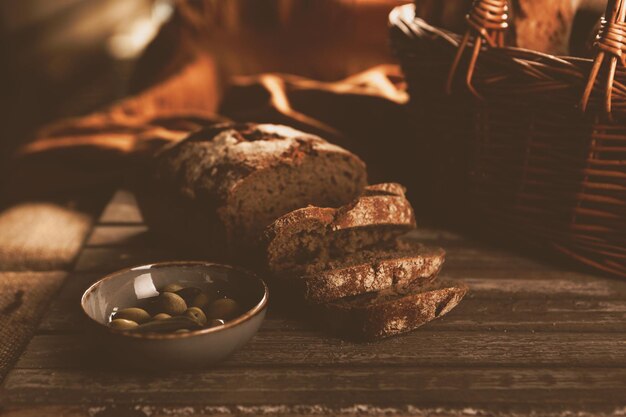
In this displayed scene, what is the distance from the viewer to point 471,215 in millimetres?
1782

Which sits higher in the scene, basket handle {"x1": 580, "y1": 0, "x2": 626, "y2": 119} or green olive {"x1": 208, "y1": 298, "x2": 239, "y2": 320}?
basket handle {"x1": 580, "y1": 0, "x2": 626, "y2": 119}

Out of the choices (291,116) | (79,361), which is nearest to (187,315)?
(79,361)

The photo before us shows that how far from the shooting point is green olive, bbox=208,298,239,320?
1174mm

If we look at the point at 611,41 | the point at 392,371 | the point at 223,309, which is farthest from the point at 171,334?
the point at 611,41

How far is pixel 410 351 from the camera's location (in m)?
1.22

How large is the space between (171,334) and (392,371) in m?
0.39

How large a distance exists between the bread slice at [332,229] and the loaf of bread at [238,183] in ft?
0.53

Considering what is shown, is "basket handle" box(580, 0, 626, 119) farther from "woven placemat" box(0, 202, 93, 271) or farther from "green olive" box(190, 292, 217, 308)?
"woven placemat" box(0, 202, 93, 271)

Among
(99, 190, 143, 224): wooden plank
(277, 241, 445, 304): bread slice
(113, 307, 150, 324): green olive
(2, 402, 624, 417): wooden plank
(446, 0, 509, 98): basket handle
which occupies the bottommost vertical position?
(99, 190, 143, 224): wooden plank

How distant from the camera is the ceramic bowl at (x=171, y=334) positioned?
105 cm

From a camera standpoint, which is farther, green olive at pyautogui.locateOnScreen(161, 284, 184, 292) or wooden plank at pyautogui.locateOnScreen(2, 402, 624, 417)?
green olive at pyautogui.locateOnScreen(161, 284, 184, 292)

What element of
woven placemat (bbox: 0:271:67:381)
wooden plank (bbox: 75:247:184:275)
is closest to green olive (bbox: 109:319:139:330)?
woven placemat (bbox: 0:271:67:381)

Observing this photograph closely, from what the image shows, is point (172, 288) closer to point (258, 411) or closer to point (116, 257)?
point (258, 411)

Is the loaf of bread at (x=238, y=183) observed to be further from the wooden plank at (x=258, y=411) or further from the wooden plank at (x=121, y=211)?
the wooden plank at (x=258, y=411)
